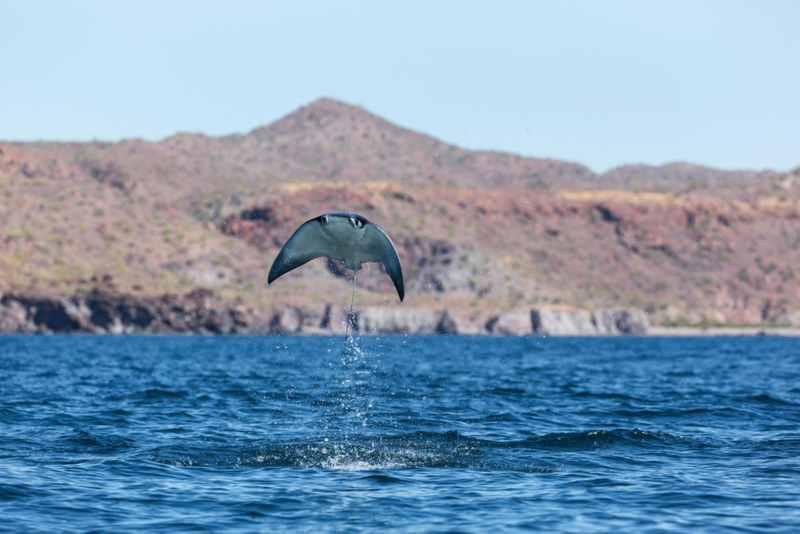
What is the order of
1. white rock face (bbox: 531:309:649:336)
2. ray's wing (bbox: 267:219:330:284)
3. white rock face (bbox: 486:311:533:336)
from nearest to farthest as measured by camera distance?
ray's wing (bbox: 267:219:330:284), white rock face (bbox: 486:311:533:336), white rock face (bbox: 531:309:649:336)

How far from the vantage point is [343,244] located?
16250 millimetres

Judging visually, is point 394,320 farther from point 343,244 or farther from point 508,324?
point 343,244

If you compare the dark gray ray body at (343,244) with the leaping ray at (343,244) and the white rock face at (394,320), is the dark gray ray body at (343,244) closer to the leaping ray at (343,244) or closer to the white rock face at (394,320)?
the leaping ray at (343,244)

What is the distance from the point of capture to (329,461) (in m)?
16.8

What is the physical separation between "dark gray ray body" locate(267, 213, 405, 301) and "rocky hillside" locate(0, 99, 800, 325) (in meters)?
77.5

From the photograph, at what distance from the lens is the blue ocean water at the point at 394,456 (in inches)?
486

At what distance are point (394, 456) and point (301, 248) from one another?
4872 millimetres

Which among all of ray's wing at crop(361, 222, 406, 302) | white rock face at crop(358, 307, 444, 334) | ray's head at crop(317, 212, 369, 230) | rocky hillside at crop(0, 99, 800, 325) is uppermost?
rocky hillside at crop(0, 99, 800, 325)

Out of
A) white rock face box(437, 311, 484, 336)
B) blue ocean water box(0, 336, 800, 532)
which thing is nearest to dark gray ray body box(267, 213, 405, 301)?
blue ocean water box(0, 336, 800, 532)

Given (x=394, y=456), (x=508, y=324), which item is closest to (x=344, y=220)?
(x=394, y=456)

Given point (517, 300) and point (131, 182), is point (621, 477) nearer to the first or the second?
point (517, 300)

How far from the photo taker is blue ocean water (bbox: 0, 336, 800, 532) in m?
12.4

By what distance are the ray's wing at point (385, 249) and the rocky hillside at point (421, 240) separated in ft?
258

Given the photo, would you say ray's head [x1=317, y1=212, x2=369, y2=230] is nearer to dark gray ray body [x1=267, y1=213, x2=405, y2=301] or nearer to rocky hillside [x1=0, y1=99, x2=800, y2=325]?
dark gray ray body [x1=267, y1=213, x2=405, y2=301]
